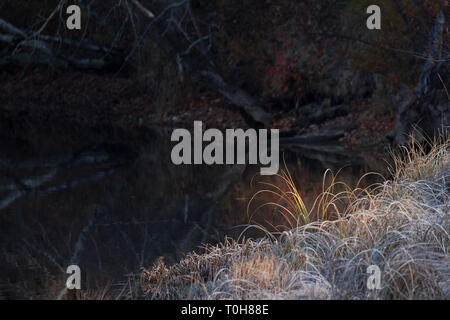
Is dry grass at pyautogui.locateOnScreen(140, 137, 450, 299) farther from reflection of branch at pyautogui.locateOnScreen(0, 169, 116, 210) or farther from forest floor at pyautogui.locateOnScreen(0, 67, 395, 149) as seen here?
forest floor at pyautogui.locateOnScreen(0, 67, 395, 149)

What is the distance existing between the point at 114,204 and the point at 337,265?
14.4 ft

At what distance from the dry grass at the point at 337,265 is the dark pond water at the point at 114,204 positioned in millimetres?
723

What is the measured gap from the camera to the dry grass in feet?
13.5

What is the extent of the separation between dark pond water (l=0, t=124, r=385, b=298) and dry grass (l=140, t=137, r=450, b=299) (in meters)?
0.72

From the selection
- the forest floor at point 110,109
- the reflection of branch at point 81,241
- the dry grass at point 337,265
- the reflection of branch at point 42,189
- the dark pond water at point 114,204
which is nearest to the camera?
the dry grass at point 337,265

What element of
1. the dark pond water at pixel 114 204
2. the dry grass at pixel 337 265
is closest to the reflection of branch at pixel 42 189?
the dark pond water at pixel 114 204

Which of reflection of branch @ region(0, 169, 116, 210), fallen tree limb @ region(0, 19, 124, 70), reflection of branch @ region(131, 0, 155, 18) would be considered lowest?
reflection of branch @ region(0, 169, 116, 210)

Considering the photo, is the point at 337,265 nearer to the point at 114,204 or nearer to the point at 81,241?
the point at 81,241

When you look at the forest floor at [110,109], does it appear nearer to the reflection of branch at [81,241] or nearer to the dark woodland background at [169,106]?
the dark woodland background at [169,106]

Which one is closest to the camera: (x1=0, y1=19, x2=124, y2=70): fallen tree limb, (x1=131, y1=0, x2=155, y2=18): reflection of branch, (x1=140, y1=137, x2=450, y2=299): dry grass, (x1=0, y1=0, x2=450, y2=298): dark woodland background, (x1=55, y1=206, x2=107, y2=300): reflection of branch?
(x1=140, y1=137, x2=450, y2=299): dry grass

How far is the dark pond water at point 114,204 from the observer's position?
19.2 feet

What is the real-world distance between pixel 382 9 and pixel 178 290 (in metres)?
9.25

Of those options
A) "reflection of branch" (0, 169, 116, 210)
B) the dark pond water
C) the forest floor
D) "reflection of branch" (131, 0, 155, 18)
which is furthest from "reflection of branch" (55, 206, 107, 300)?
"reflection of branch" (131, 0, 155, 18)

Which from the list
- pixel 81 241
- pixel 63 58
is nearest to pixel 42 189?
pixel 81 241
